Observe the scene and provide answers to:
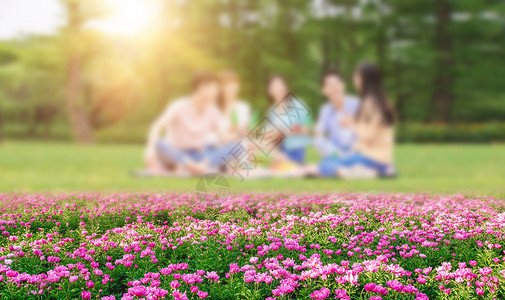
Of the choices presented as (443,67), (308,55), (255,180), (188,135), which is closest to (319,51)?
(308,55)

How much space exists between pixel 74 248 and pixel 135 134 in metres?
20.1

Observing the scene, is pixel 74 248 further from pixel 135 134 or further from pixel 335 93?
pixel 135 134

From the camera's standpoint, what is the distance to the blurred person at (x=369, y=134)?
710 centimetres

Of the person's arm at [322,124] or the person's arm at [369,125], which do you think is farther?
the person's arm at [322,124]

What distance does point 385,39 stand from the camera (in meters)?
23.5

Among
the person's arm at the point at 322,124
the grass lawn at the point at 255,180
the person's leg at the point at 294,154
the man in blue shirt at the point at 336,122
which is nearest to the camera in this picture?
the grass lawn at the point at 255,180

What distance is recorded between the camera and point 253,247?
288cm

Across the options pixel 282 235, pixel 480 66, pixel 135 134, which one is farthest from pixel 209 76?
pixel 480 66

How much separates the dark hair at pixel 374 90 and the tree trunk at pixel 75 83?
14013 mm

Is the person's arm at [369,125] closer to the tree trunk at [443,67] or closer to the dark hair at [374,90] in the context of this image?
the dark hair at [374,90]

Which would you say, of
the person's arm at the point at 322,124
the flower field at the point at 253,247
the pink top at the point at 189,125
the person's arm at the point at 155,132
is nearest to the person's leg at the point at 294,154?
the person's arm at the point at 322,124

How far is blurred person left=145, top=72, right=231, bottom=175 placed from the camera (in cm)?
763

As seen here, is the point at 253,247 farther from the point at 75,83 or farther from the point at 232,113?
the point at 75,83

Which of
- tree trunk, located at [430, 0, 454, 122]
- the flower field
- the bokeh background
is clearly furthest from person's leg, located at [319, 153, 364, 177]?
tree trunk, located at [430, 0, 454, 122]
